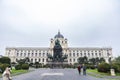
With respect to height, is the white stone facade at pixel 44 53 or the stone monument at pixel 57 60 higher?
the white stone facade at pixel 44 53

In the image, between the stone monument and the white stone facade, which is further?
the white stone facade

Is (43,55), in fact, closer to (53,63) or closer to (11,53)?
(11,53)

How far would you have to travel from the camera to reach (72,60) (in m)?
124

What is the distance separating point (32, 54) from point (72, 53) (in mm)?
31935

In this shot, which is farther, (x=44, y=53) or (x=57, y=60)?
(x=44, y=53)

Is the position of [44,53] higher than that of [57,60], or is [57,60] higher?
[44,53]

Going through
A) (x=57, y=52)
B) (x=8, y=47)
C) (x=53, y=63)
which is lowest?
(x=53, y=63)

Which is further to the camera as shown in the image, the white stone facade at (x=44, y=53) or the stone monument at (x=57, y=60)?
the white stone facade at (x=44, y=53)

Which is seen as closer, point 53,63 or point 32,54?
point 53,63

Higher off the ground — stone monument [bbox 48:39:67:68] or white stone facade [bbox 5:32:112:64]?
white stone facade [bbox 5:32:112:64]

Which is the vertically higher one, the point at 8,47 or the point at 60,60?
the point at 8,47

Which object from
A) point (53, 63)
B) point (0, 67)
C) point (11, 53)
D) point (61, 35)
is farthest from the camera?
point (11, 53)

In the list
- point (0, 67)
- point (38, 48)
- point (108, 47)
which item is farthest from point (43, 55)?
point (0, 67)

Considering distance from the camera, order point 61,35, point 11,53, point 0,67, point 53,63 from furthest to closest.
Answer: point 11,53 → point 61,35 → point 53,63 → point 0,67
